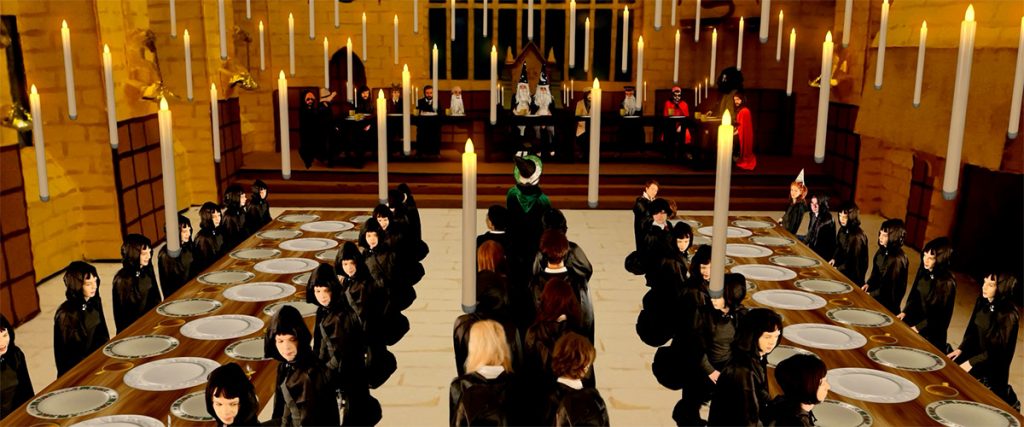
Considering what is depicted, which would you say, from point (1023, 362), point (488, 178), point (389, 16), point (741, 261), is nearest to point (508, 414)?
point (741, 261)

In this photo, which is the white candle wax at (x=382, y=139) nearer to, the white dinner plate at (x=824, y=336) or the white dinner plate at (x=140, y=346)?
the white dinner plate at (x=140, y=346)

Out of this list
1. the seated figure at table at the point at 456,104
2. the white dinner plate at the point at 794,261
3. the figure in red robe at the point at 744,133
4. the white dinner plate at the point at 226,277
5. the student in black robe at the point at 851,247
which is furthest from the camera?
the seated figure at table at the point at 456,104

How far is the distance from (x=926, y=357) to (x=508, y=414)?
2280mm

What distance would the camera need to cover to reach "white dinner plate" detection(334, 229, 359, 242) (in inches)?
279

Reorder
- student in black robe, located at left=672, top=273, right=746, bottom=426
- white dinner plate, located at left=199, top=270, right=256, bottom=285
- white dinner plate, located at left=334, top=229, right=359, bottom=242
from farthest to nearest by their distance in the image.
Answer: white dinner plate, located at left=334, top=229, right=359, bottom=242
white dinner plate, located at left=199, top=270, right=256, bottom=285
student in black robe, located at left=672, top=273, right=746, bottom=426

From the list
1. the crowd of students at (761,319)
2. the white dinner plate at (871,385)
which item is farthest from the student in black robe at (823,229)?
the white dinner plate at (871,385)

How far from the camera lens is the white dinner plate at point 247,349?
14.1 feet

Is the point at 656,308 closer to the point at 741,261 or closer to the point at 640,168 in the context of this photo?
the point at 741,261

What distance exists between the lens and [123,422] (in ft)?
11.4

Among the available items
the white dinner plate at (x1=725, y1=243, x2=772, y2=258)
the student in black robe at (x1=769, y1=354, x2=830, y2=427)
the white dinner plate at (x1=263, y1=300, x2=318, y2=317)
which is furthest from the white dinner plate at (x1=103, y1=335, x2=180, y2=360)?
the white dinner plate at (x1=725, y1=243, x2=772, y2=258)

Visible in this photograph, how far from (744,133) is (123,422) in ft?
37.7

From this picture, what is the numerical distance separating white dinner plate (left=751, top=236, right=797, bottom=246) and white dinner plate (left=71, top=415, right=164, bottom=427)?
504 cm

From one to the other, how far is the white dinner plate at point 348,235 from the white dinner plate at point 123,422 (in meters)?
3.56

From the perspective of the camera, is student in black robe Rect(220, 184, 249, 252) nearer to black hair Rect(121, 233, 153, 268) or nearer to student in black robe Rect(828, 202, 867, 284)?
black hair Rect(121, 233, 153, 268)
